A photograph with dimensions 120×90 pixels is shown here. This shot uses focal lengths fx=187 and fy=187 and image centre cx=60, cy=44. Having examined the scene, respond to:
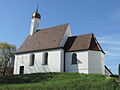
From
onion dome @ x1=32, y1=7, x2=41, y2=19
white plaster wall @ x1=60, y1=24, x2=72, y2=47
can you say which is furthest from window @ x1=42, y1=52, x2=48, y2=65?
onion dome @ x1=32, y1=7, x2=41, y2=19

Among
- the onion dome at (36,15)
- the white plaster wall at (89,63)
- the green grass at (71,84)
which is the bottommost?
the green grass at (71,84)

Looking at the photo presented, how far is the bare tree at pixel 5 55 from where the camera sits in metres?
49.2

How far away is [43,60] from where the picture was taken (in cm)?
3114

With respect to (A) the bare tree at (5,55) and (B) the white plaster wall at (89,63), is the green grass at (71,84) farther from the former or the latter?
(A) the bare tree at (5,55)

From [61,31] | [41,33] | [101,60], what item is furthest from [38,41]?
[101,60]

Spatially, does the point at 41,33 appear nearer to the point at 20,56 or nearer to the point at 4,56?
the point at 20,56

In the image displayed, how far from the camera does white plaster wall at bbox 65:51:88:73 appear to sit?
91.6 feet

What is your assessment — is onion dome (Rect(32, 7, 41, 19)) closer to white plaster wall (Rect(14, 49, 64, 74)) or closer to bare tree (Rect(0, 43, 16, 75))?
white plaster wall (Rect(14, 49, 64, 74))

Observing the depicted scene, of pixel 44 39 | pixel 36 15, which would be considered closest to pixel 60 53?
pixel 44 39

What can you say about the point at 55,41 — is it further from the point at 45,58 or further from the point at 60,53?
the point at 45,58

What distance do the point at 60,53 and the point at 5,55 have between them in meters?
26.3

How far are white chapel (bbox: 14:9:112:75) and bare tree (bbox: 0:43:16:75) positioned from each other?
16.5 m

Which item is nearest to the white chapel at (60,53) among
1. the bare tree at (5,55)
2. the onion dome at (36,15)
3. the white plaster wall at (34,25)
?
the white plaster wall at (34,25)

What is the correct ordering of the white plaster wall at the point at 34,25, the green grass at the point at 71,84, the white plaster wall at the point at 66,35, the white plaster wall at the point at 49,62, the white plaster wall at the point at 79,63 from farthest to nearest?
the white plaster wall at the point at 34,25, the white plaster wall at the point at 66,35, the white plaster wall at the point at 49,62, the white plaster wall at the point at 79,63, the green grass at the point at 71,84
